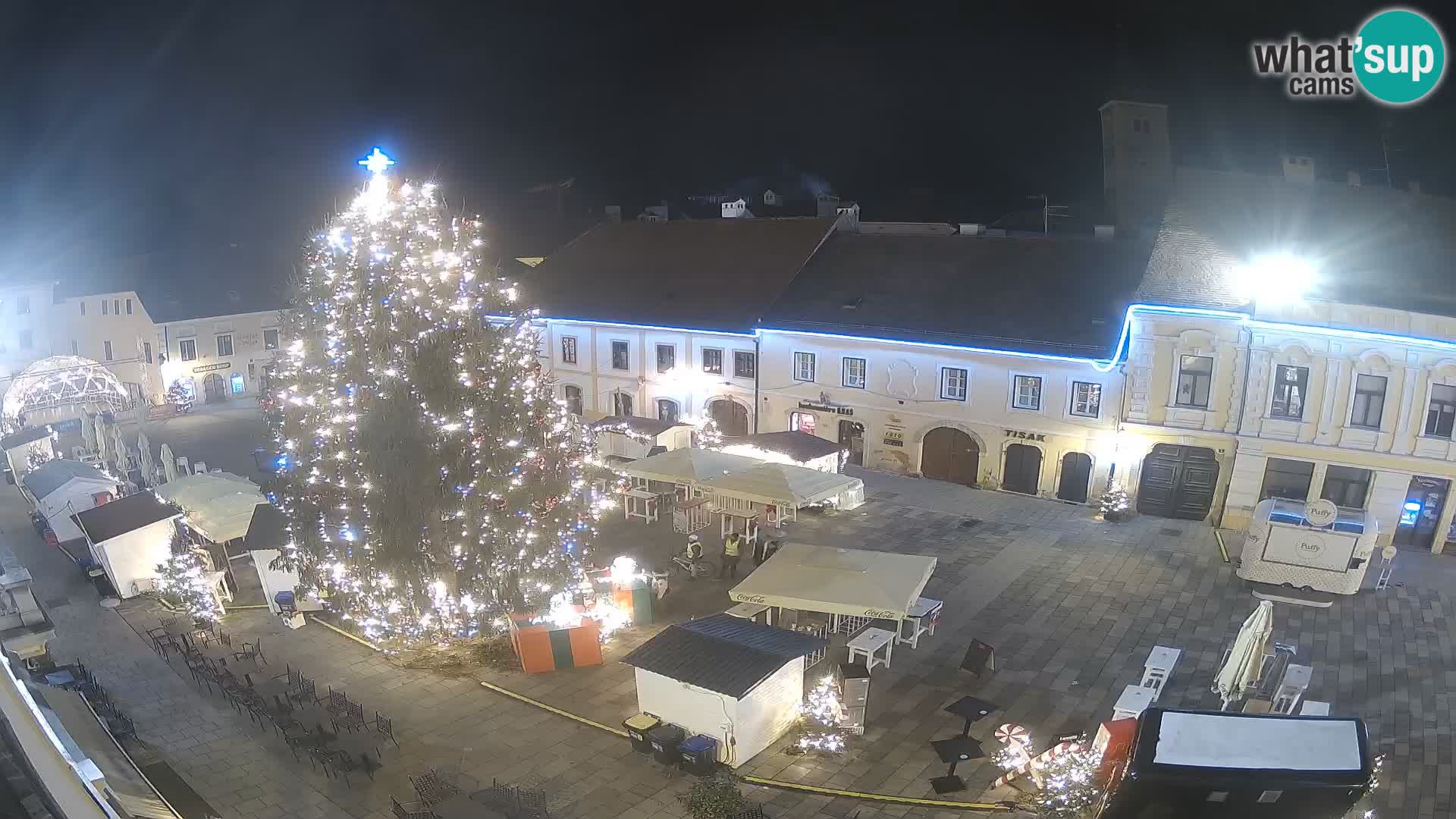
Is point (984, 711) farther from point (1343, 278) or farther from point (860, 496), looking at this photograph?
point (1343, 278)

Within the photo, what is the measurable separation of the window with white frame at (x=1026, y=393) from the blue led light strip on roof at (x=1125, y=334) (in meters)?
0.80

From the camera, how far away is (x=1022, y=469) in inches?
1117

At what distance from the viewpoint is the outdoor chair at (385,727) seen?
1508 cm

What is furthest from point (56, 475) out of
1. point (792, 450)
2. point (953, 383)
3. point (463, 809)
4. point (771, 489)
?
point (953, 383)

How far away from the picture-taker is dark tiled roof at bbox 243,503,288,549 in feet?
63.5

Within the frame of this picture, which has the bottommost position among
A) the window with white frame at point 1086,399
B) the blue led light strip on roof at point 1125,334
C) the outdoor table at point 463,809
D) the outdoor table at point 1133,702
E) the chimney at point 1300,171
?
the outdoor table at point 463,809

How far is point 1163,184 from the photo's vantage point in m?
41.9

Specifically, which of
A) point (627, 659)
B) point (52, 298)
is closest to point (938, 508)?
point (627, 659)

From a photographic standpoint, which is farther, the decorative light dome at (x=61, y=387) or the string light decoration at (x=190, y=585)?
the decorative light dome at (x=61, y=387)

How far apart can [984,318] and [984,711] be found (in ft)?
54.4

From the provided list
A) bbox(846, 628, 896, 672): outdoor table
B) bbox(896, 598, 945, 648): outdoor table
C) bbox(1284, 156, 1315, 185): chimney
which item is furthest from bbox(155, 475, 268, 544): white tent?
bbox(1284, 156, 1315, 185): chimney

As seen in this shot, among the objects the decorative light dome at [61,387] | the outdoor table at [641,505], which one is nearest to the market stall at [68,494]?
the decorative light dome at [61,387]

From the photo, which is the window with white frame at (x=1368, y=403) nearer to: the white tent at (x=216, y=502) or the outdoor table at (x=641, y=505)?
the outdoor table at (x=641, y=505)

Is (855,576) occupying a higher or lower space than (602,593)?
higher
